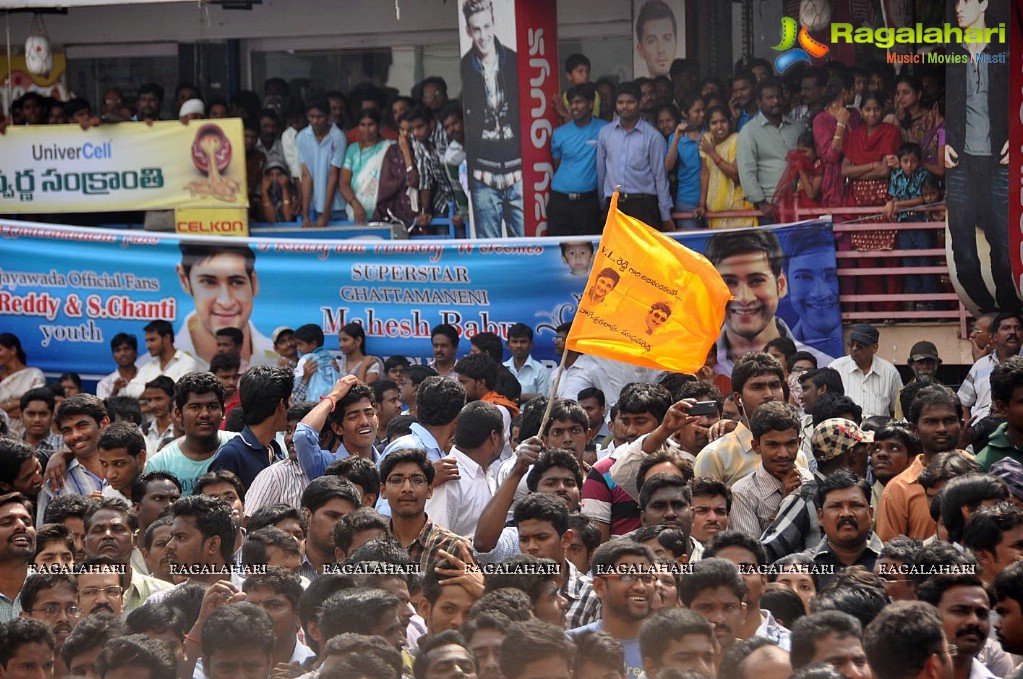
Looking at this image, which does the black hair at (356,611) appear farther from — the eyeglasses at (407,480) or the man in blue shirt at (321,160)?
the man in blue shirt at (321,160)

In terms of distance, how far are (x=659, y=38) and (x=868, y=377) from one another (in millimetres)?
4408

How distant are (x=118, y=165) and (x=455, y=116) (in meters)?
2.82

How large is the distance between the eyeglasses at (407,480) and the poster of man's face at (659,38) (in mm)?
7912

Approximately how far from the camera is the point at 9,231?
11789 mm

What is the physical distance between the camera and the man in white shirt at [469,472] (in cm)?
645

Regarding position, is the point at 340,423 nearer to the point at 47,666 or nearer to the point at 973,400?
the point at 47,666

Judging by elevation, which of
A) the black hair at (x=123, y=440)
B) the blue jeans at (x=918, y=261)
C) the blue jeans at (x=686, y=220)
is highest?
the blue jeans at (x=686, y=220)

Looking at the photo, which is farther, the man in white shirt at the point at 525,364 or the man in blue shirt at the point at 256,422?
the man in white shirt at the point at 525,364

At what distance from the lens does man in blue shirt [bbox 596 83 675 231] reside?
12.0m

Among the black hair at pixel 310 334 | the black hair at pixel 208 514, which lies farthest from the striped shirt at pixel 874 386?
the black hair at pixel 208 514

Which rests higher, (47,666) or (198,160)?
(198,160)

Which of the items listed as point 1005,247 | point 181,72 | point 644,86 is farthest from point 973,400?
point 181,72

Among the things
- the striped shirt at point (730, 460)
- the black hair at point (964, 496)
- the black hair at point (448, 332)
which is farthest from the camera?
the black hair at point (448, 332)

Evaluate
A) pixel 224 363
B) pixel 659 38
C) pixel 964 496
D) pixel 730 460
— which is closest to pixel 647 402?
pixel 730 460
